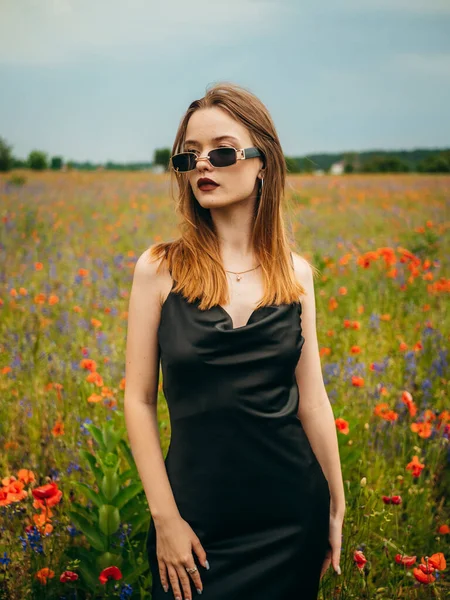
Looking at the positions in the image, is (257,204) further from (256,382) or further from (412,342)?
(412,342)

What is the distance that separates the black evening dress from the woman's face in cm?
27

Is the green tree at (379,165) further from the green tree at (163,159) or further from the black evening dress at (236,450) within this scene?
the black evening dress at (236,450)

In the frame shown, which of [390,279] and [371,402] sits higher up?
[390,279]

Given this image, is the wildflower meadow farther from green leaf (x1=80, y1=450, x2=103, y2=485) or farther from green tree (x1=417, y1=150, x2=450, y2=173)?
green tree (x1=417, y1=150, x2=450, y2=173)

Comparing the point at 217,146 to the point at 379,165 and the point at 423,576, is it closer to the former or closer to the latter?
the point at 423,576

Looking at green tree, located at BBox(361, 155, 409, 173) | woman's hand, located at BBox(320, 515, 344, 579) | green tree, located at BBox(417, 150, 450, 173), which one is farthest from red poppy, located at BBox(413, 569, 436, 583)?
green tree, located at BBox(361, 155, 409, 173)

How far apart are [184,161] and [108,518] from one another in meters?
1.00

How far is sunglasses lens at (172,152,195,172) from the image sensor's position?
53.9 inches

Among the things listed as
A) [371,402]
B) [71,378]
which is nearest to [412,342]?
[371,402]

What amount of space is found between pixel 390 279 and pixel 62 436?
3.03 metres

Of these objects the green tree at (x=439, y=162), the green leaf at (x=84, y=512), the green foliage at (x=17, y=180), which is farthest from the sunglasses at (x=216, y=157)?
the green tree at (x=439, y=162)

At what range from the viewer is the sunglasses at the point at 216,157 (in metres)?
1.34

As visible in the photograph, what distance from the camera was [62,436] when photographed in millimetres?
2443

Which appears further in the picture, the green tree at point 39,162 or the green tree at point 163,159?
the green tree at point 39,162
